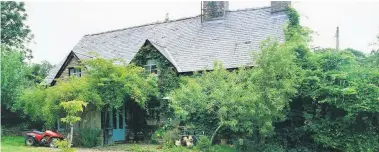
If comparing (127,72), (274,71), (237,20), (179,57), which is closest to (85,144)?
(127,72)

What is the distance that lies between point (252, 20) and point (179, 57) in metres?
5.60

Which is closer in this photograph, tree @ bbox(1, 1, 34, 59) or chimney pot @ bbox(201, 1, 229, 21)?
chimney pot @ bbox(201, 1, 229, 21)

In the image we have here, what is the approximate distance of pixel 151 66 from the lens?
23.5m

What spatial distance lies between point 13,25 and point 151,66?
26.5 meters

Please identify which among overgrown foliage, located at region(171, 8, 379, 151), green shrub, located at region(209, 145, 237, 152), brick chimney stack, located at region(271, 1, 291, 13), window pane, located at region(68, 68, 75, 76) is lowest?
green shrub, located at region(209, 145, 237, 152)

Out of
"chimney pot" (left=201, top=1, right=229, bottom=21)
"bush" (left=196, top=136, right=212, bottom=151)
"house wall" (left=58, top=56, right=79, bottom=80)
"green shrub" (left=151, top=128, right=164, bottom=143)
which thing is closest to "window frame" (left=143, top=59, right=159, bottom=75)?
"green shrub" (left=151, top=128, right=164, bottom=143)

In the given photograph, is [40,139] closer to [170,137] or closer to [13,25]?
[170,137]

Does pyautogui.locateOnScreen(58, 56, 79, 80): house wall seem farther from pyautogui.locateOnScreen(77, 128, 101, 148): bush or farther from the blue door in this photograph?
pyautogui.locateOnScreen(77, 128, 101, 148): bush

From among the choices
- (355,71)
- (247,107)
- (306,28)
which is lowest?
(247,107)

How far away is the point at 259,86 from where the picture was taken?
1578 centimetres

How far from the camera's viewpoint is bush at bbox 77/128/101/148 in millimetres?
20016

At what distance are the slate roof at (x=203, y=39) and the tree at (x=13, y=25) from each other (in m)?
16.1

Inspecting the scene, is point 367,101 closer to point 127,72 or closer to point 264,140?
point 264,140

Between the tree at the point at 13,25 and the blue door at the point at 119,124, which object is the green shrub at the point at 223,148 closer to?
the blue door at the point at 119,124
